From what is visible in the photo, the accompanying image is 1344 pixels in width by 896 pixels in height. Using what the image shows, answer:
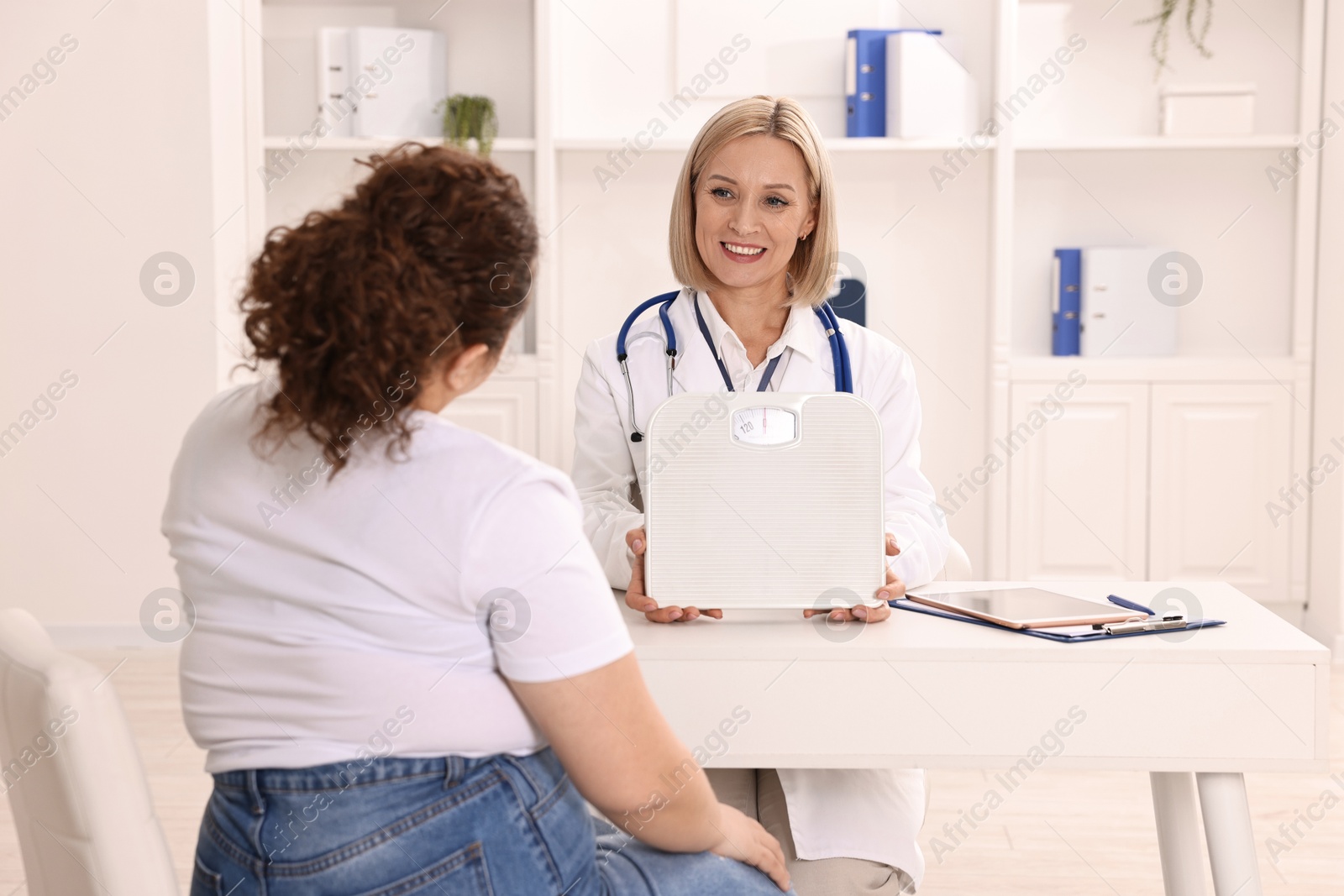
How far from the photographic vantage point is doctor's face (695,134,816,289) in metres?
1.87

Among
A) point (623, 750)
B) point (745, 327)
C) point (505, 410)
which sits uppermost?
point (745, 327)

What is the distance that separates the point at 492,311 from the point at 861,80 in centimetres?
305

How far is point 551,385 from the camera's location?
383cm

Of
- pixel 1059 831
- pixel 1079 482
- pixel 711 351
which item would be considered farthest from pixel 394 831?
pixel 1079 482

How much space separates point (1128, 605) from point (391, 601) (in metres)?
0.91

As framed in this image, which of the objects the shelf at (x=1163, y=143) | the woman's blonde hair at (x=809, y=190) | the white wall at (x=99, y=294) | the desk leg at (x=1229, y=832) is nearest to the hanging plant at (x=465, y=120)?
the white wall at (x=99, y=294)

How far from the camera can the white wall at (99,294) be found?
11.6 feet

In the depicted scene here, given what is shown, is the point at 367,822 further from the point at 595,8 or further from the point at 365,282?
the point at 595,8

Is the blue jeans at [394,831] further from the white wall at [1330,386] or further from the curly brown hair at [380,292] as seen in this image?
the white wall at [1330,386]

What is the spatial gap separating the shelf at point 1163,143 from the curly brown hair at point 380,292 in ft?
10.3

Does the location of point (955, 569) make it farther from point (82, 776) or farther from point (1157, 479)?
point (1157, 479)

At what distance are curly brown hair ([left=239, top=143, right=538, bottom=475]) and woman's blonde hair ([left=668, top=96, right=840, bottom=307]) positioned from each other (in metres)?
1.00

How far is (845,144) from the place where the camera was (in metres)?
3.68

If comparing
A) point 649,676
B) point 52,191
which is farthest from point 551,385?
point 649,676
